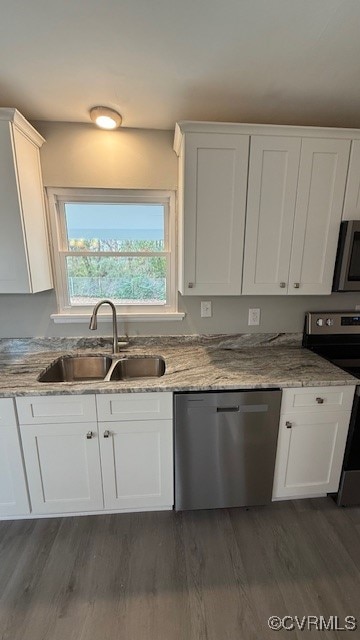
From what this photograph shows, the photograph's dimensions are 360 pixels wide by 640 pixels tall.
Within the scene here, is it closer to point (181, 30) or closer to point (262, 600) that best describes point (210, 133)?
point (181, 30)

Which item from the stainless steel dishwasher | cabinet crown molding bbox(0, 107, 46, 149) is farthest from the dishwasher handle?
cabinet crown molding bbox(0, 107, 46, 149)

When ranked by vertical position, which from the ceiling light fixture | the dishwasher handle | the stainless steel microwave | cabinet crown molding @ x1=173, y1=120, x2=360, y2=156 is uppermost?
the ceiling light fixture

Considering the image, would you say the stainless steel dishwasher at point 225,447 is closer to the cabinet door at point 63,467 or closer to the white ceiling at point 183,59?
the cabinet door at point 63,467

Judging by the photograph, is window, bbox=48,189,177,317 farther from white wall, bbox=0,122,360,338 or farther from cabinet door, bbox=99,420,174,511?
cabinet door, bbox=99,420,174,511

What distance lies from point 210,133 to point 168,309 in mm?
1150

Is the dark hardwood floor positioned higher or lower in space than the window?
lower

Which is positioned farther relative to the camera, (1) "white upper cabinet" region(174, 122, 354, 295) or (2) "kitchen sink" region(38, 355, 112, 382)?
(2) "kitchen sink" region(38, 355, 112, 382)

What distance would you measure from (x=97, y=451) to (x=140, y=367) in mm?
603

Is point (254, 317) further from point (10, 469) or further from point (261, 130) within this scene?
point (10, 469)

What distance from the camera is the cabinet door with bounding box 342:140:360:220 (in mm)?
1635

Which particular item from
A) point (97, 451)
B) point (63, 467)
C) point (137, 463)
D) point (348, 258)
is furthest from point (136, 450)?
point (348, 258)

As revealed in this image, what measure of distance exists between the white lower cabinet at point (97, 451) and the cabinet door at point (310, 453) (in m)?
0.68

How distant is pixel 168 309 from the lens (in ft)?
6.89

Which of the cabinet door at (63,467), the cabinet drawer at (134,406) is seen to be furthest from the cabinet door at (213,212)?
the cabinet door at (63,467)
